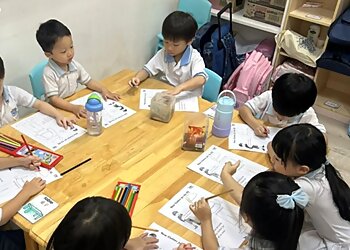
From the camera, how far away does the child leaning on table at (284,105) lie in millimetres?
1894

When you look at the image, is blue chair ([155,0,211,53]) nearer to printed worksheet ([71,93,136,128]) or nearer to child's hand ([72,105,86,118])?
printed worksheet ([71,93,136,128])

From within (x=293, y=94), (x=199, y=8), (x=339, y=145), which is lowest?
(x=339, y=145)

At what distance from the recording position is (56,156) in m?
1.71

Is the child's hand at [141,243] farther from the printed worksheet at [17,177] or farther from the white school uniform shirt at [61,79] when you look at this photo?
the white school uniform shirt at [61,79]

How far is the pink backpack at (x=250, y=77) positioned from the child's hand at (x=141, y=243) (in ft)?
6.35

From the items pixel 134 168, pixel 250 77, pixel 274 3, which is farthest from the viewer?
pixel 274 3

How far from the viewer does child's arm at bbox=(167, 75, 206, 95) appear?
2.21m

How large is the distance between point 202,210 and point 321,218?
0.42 meters

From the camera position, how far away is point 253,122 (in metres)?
2.00

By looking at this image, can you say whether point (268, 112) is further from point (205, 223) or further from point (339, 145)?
point (339, 145)

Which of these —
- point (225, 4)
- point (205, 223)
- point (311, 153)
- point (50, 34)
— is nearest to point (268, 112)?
point (311, 153)

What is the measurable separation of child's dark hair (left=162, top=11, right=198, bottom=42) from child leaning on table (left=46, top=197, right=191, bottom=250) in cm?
132

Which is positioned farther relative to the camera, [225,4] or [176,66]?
[225,4]

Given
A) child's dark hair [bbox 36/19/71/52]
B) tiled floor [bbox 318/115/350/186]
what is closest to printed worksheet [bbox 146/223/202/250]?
child's dark hair [bbox 36/19/71/52]
